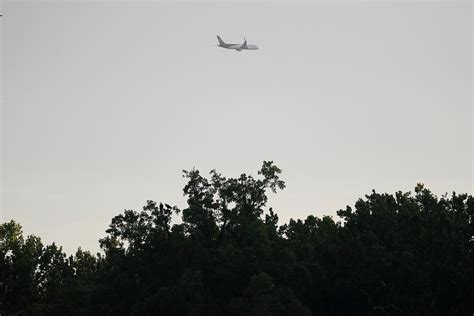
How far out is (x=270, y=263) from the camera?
161ft

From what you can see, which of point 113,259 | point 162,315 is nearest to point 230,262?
point 162,315

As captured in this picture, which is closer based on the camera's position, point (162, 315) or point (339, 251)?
point (162, 315)

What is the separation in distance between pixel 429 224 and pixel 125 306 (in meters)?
25.1

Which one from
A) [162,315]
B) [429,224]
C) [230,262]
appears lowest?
[162,315]

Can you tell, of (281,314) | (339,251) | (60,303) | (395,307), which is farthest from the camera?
(60,303)

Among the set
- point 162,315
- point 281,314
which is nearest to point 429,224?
point 281,314

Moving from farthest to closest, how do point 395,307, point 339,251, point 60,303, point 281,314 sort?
point 60,303 < point 339,251 < point 395,307 < point 281,314

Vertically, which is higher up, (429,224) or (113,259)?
(429,224)

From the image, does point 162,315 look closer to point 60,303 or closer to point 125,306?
point 125,306

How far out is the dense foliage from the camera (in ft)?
156

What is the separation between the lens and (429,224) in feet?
184

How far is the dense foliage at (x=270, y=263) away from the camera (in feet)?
156

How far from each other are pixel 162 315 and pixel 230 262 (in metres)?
5.95

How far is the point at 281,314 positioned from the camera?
4778 cm
